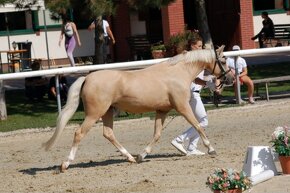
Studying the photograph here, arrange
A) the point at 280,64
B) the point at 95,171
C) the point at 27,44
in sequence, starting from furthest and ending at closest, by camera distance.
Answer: the point at 27,44 → the point at 280,64 → the point at 95,171

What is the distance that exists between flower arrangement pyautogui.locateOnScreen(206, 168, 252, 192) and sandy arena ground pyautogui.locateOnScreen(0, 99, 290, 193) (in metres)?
1.11

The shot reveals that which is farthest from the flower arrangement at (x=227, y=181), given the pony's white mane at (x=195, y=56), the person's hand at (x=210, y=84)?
the person's hand at (x=210, y=84)

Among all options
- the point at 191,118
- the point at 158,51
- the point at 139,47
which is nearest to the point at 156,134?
the point at 191,118

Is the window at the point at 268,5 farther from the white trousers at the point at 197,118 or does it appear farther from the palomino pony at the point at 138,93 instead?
the palomino pony at the point at 138,93

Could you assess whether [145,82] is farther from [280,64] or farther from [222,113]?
[280,64]

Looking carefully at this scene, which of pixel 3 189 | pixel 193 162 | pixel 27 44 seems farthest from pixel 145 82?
pixel 27 44

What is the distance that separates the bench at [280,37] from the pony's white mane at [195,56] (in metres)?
18.5

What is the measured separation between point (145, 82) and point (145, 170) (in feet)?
4.56

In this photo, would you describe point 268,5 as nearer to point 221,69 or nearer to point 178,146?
point 221,69

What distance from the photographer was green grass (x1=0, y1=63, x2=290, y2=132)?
58.9 feet

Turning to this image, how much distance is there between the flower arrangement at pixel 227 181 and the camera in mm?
8258

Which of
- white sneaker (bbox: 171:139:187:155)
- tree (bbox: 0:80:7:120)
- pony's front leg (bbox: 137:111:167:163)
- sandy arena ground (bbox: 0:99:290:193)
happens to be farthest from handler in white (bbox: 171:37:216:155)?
tree (bbox: 0:80:7:120)

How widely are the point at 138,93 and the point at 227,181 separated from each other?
13.7 ft

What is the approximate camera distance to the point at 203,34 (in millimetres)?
27078
